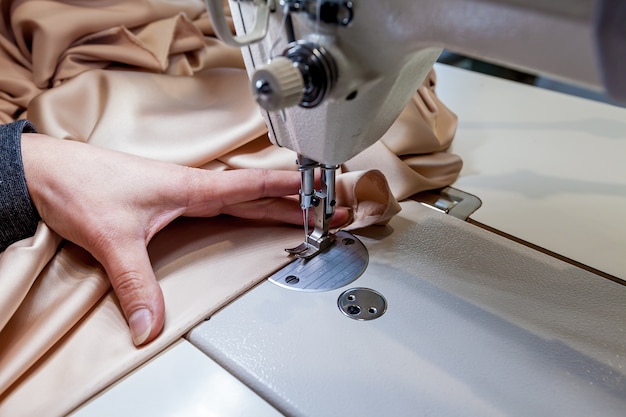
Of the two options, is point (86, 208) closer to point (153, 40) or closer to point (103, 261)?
point (103, 261)

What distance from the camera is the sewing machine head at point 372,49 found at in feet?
1.09

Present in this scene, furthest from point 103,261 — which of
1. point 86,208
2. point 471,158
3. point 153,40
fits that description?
point 471,158

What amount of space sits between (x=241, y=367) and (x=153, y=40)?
1.94 ft

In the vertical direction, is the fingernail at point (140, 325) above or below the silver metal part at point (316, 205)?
below

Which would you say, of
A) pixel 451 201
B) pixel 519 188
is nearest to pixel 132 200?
pixel 451 201

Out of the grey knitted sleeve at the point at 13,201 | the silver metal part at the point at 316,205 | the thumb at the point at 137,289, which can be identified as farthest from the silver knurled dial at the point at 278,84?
the grey knitted sleeve at the point at 13,201

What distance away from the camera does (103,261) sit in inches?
22.7

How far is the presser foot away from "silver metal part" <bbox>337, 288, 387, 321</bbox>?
8 cm

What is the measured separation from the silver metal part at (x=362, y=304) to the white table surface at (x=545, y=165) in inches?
9.4

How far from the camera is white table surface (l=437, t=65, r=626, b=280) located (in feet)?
2.31

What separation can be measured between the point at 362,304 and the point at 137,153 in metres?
0.38

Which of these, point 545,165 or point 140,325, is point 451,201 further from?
point 140,325

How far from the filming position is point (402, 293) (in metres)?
0.59

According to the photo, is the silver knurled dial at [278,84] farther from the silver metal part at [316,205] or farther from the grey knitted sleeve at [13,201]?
the grey knitted sleeve at [13,201]
